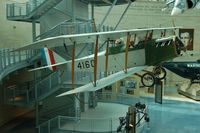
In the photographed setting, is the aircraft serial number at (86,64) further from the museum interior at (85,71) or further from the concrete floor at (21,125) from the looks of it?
the concrete floor at (21,125)

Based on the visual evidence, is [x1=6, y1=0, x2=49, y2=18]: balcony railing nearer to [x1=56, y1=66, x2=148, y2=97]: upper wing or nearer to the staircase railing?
the staircase railing

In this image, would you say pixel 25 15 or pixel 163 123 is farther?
pixel 163 123

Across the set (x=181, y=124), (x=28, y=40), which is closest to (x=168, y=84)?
(x=181, y=124)

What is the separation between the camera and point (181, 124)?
46.0 feet

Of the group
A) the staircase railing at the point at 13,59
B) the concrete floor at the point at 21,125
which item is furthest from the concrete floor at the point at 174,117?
the staircase railing at the point at 13,59

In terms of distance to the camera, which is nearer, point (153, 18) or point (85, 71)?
point (85, 71)

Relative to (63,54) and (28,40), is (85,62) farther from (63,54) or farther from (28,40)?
(28,40)

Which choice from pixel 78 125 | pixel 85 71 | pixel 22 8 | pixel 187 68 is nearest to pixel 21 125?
pixel 78 125

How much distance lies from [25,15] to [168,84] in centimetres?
1511

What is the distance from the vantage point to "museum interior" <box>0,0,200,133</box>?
9.20 metres

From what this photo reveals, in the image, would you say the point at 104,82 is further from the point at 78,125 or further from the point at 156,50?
the point at 78,125

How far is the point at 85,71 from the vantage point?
10.1 metres

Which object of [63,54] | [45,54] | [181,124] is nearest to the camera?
[45,54]

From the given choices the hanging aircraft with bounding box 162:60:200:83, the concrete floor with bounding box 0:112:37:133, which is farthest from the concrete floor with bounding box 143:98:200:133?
the concrete floor with bounding box 0:112:37:133
